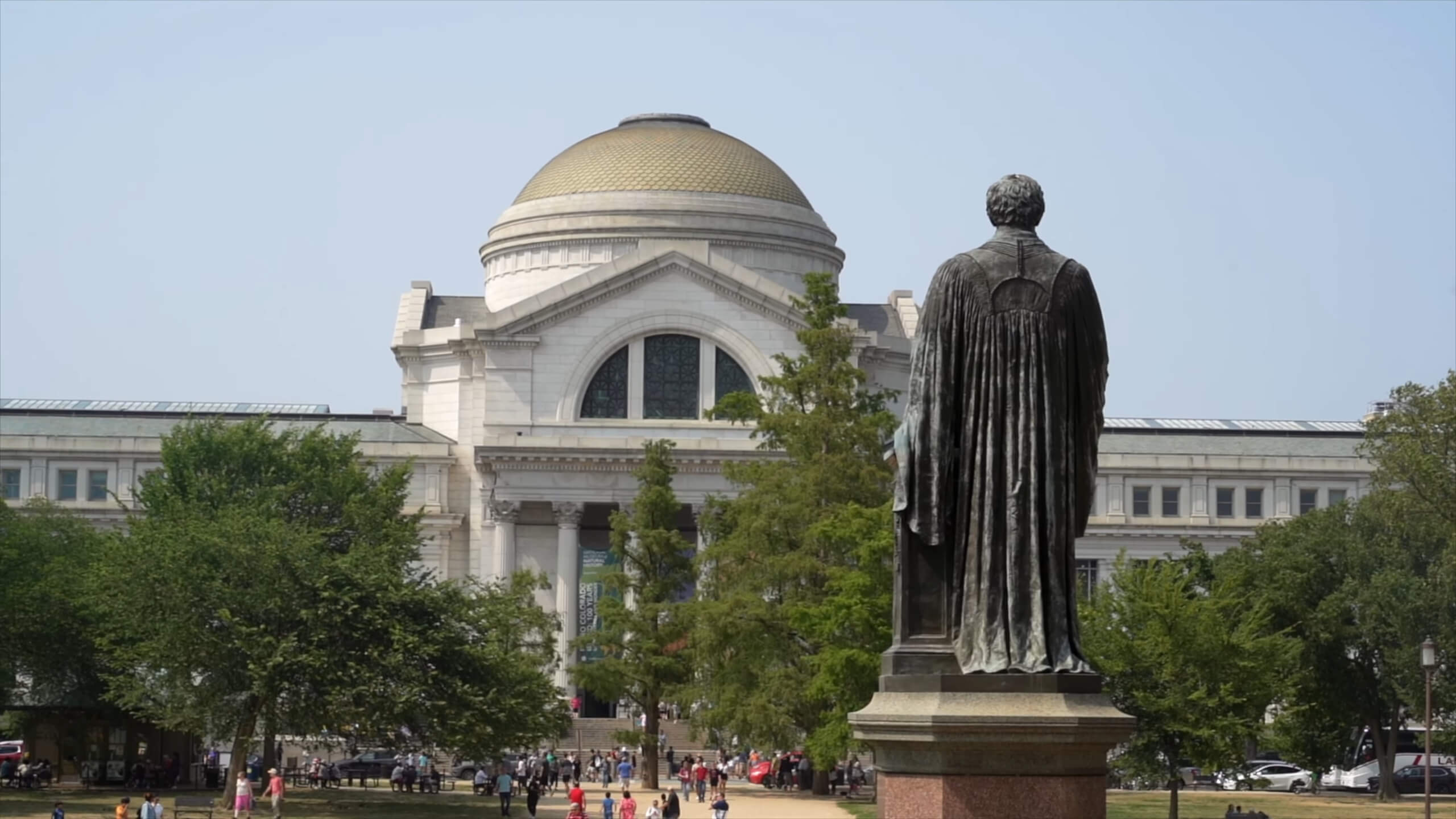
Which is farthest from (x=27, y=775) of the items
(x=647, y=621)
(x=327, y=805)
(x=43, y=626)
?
(x=647, y=621)

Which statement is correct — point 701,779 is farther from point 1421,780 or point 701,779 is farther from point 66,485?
point 66,485

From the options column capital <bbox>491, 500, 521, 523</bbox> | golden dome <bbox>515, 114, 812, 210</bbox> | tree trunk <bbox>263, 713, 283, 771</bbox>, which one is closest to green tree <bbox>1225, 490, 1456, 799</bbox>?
tree trunk <bbox>263, 713, 283, 771</bbox>

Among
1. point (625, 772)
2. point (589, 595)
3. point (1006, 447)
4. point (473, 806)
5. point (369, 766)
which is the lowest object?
point (473, 806)

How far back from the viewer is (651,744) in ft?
227

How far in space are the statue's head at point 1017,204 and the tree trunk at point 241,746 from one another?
151 feet

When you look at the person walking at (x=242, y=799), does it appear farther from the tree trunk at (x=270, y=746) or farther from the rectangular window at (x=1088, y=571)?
the rectangular window at (x=1088, y=571)

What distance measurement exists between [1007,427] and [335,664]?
4493 centimetres

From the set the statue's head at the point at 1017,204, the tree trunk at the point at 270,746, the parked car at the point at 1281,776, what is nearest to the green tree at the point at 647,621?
the tree trunk at the point at 270,746

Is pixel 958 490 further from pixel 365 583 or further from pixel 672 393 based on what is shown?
pixel 672 393

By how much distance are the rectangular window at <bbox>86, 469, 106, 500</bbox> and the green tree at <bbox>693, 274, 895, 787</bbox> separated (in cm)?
4842

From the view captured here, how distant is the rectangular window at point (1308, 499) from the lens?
354 feet

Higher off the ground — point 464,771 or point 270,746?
point 270,746

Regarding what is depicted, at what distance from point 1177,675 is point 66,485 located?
62.9 metres

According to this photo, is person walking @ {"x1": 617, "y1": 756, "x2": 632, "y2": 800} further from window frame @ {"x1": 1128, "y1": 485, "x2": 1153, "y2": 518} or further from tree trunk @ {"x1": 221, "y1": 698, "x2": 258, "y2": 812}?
window frame @ {"x1": 1128, "y1": 485, "x2": 1153, "y2": 518}
